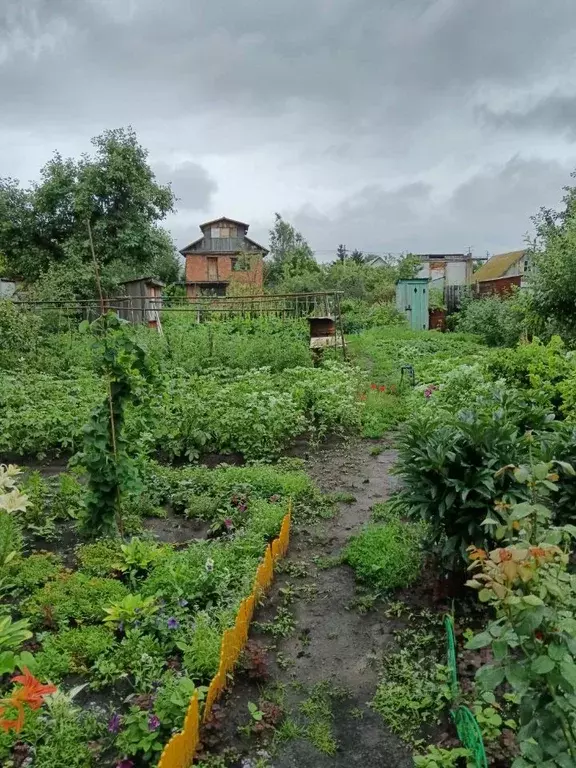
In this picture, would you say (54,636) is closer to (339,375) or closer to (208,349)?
(339,375)

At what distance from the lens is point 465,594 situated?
3.49m

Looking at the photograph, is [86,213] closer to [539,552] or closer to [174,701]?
[174,701]

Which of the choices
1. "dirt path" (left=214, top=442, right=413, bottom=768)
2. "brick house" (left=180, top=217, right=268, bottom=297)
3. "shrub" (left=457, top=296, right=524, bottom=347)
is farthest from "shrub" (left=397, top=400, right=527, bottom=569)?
"brick house" (left=180, top=217, right=268, bottom=297)

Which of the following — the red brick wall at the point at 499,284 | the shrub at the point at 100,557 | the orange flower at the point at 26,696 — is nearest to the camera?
the orange flower at the point at 26,696

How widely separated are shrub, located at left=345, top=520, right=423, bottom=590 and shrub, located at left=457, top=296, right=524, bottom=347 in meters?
8.24

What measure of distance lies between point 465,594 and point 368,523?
1.28 metres

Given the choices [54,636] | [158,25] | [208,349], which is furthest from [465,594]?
[208,349]

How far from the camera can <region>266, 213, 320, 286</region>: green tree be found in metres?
32.5

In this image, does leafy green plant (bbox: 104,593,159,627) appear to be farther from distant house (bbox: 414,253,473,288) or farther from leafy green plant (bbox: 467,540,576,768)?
distant house (bbox: 414,253,473,288)

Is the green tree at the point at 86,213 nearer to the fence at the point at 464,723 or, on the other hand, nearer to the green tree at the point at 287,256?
the green tree at the point at 287,256

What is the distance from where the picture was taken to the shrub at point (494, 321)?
12949 mm

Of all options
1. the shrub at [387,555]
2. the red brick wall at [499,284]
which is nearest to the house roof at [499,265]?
the red brick wall at [499,284]

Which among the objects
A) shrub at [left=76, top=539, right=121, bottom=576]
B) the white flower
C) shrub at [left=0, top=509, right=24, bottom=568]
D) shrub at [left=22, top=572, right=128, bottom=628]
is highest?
the white flower

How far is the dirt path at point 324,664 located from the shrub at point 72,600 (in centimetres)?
94
